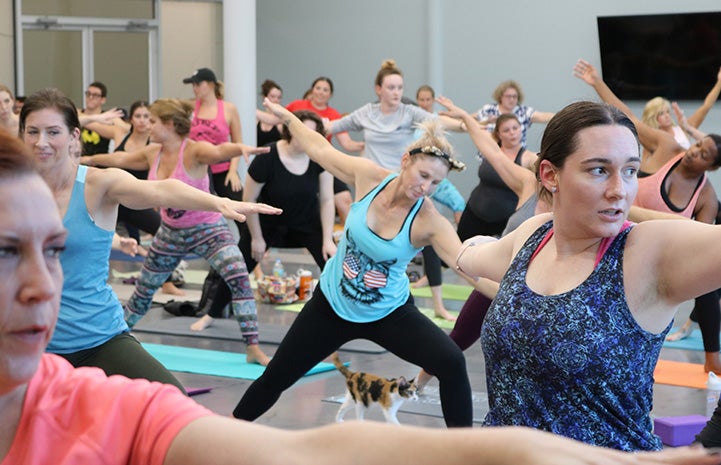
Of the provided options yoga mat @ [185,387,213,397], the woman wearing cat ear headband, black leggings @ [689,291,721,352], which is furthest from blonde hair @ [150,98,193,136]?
black leggings @ [689,291,721,352]

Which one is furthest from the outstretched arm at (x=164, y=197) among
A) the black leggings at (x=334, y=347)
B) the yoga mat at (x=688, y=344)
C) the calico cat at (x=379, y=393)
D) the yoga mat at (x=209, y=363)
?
the yoga mat at (x=688, y=344)

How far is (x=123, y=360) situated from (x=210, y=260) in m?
3.17

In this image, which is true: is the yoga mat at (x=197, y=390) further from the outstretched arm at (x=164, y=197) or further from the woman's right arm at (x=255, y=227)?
the outstretched arm at (x=164, y=197)

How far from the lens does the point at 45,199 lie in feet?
3.83

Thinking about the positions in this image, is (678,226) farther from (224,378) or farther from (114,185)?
(224,378)

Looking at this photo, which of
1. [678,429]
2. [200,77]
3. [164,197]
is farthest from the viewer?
[200,77]

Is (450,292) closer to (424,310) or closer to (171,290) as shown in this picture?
(424,310)

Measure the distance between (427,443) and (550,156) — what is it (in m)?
1.46

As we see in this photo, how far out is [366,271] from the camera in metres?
4.32

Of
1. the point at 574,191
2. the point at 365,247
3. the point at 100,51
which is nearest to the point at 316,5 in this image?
the point at 100,51

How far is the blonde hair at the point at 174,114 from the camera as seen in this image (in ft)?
20.5

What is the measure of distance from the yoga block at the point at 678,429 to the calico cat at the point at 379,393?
3.67ft

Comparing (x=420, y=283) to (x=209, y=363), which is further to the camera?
(x=420, y=283)

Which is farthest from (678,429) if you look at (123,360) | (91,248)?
(91,248)
